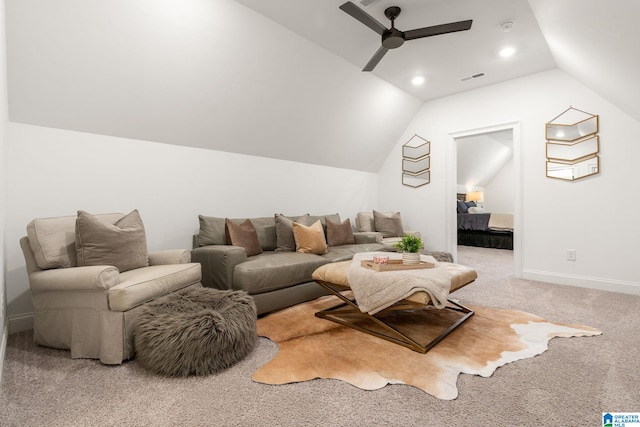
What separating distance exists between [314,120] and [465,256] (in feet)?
13.4

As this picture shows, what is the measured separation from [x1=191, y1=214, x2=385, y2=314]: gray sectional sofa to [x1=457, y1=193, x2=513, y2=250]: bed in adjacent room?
4.93 meters

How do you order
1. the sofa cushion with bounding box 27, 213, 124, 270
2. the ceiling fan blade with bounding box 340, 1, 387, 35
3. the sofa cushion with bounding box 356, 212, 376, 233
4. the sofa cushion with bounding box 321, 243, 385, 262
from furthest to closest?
the sofa cushion with bounding box 356, 212, 376, 233 < the sofa cushion with bounding box 321, 243, 385, 262 < the ceiling fan blade with bounding box 340, 1, 387, 35 < the sofa cushion with bounding box 27, 213, 124, 270

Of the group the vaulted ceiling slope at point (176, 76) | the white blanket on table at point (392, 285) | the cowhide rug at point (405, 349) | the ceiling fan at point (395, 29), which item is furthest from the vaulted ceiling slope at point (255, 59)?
the cowhide rug at point (405, 349)

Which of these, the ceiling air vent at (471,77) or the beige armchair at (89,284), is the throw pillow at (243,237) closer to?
the beige armchair at (89,284)

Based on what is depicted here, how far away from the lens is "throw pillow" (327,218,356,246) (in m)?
4.16

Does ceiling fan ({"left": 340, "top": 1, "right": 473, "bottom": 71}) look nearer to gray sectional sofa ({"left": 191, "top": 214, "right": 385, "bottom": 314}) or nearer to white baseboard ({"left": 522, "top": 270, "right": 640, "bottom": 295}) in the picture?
gray sectional sofa ({"left": 191, "top": 214, "right": 385, "bottom": 314})

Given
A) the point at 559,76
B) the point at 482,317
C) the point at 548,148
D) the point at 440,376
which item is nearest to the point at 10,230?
the point at 440,376

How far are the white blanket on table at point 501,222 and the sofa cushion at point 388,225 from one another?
11.5 feet

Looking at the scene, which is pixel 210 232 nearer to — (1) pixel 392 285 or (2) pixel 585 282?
(1) pixel 392 285

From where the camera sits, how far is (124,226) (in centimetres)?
248

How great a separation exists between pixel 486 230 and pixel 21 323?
804cm

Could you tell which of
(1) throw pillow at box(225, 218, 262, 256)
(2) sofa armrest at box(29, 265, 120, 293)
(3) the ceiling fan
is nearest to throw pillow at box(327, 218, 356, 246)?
(1) throw pillow at box(225, 218, 262, 256)

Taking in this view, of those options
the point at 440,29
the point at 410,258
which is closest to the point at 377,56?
the point at 440,29

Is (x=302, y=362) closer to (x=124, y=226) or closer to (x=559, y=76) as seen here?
(x=124, y=226)
